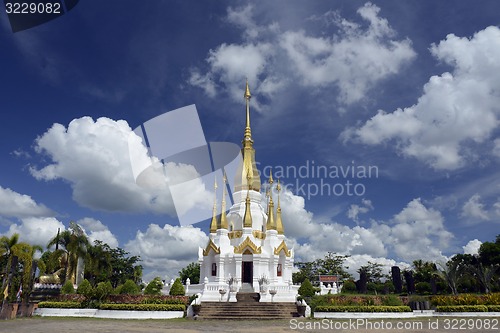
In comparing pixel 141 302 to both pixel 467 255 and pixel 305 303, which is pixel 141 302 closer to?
pixel 305 303

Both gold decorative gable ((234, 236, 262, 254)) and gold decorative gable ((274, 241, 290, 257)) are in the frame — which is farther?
gold decorative gable ((274, 241, 290, 257))

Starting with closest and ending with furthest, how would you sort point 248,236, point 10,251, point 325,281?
point 10,251, point 248,236, point 325,281

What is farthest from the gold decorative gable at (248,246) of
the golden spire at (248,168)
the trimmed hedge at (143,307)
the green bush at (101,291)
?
the green bush at (101,291)

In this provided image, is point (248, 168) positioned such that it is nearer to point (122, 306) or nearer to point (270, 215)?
point (270, 215)

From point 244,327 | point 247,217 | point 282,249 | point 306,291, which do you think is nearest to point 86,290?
point 244,327

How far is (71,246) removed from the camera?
35438 millimetres

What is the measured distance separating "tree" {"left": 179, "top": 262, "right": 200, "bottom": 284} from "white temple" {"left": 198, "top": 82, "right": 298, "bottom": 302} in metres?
18.5

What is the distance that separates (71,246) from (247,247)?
51.7ft

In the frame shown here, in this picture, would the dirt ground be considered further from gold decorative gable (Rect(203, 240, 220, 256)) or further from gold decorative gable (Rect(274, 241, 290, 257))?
gold decorative gable (Rect(203, 240, 220, 256))

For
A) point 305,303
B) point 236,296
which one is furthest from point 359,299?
point 236,296

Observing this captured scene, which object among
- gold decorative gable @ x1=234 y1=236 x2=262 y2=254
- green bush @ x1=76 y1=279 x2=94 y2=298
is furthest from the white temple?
green bush @ x1=76 y1=279 x2=94 y2=298

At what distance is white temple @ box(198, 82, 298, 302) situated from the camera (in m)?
33.0

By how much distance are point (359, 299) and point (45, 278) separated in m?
30.3

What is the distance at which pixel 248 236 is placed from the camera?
116 ft
